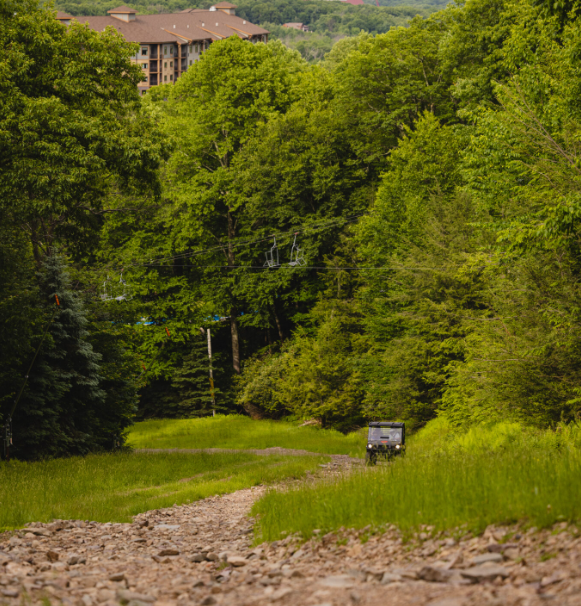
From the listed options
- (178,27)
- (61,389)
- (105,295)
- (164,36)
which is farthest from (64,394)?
(178,27)

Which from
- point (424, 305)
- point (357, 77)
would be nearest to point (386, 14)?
point (357, 77)

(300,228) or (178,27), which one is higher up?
(178,27)

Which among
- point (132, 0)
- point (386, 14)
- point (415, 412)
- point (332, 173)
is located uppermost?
point (132, 0)

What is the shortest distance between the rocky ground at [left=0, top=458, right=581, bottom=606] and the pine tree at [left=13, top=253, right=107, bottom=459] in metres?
11.6

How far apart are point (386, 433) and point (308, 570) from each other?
14893mm

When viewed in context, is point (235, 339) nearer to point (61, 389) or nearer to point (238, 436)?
point (238, 436)

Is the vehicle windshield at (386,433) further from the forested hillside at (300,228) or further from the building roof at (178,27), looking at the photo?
the building roof at (178,27)

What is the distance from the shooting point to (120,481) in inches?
660

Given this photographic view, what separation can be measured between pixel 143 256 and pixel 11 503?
1285 inches

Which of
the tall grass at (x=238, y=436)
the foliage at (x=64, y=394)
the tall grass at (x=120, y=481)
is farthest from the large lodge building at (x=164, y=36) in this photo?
the tall grass at (x=120, y=481)

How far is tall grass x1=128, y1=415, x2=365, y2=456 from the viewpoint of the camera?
30.2 meters

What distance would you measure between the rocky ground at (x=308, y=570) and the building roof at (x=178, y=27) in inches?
5039

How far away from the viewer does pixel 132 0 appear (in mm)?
177625

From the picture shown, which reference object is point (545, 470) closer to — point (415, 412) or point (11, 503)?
point (11, 503)
